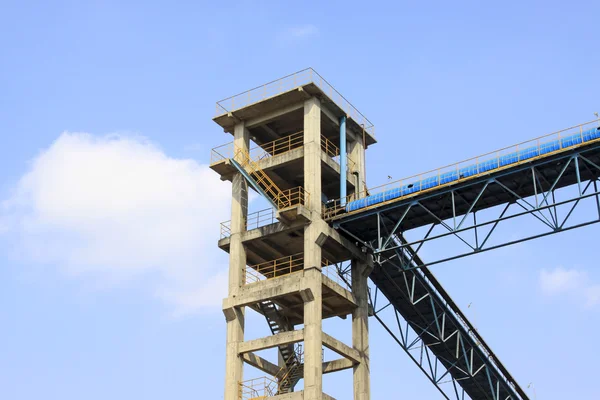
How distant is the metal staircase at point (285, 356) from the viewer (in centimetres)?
5069

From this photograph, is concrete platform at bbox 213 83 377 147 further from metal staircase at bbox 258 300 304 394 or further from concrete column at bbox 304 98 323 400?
metal staircase at bbox 258 300 304 394

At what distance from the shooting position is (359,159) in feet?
181

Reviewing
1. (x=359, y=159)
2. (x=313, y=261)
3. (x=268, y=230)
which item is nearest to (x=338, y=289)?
(x=313, y=261)

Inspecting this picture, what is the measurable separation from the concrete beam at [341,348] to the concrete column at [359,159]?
9.12 meters

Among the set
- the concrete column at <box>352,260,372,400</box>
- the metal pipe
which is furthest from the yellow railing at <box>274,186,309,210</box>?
the concrete column at <box>352,260,372,400</box>

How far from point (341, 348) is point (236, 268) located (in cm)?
698

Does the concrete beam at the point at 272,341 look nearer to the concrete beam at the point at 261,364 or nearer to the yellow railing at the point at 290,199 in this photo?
the concrete beam at the point at 261,364

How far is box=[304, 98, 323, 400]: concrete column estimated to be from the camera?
46.6 metres

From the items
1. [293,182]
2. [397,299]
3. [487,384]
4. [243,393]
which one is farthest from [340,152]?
[487,384]

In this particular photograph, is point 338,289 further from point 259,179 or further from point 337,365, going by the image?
point 259,179

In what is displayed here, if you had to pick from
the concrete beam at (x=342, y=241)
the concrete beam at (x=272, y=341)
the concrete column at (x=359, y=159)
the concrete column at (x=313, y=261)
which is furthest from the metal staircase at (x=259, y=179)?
the concrete beam at (x=272, y=341)

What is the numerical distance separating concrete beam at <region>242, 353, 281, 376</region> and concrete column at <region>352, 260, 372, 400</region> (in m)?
4.24

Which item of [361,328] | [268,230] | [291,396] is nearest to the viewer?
[291,396]

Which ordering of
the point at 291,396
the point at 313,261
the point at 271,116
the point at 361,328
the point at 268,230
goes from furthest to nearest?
the point at 271,116 < the point at 268,230 < the point at 361,328 < the point at 313,261 < the point at 291,396
